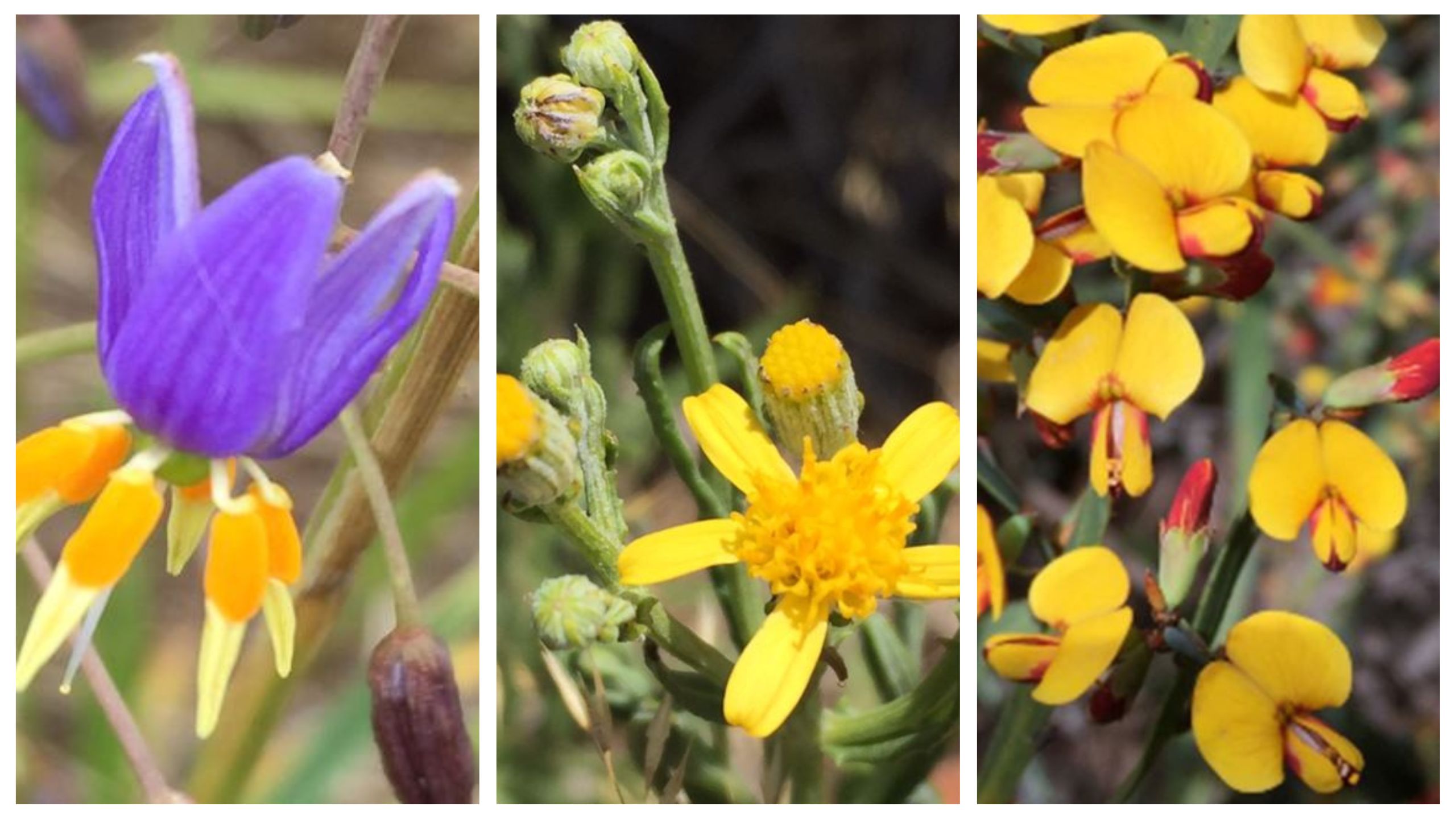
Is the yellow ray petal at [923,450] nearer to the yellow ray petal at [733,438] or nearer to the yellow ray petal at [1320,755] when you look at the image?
the yellow ray petal at [733,438]

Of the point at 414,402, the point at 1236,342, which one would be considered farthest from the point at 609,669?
the point at 1236,342

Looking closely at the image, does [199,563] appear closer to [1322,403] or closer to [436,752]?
[436,752]

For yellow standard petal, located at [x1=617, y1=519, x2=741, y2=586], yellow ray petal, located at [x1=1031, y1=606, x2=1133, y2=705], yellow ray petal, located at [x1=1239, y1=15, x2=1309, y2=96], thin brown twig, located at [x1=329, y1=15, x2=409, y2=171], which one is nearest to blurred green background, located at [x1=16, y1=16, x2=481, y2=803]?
thin brown twig, located at [x1=329, y1=15, x2=409, y2=171]

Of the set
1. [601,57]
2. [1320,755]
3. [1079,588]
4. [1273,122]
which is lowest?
[1320,755]

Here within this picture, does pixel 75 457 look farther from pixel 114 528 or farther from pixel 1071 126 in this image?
pixel 1071 126

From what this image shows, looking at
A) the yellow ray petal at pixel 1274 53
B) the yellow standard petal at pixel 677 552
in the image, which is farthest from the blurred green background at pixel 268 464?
the yellow ray petal at pixel 1274 53

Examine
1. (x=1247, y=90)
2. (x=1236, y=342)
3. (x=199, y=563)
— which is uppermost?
(x=1247, y=90)

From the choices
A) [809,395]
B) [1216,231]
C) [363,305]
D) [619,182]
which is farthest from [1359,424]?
[363,305]

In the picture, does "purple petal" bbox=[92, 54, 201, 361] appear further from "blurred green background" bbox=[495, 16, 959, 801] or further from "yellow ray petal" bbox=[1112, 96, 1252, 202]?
"yellow ray petal" bbox=[1112, 96, 1252, 202]
